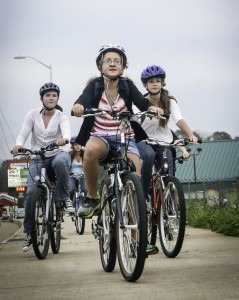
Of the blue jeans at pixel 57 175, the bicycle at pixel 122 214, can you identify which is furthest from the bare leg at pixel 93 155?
the blue jeans at pixel 57 175

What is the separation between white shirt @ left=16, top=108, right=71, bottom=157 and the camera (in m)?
9.56

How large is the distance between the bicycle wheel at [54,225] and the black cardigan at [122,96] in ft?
8.27

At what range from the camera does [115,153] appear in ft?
22.1

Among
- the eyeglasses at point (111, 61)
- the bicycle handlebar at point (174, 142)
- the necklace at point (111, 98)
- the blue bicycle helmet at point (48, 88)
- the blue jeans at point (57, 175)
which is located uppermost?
the blue bicycle helmet at point (48, 88)

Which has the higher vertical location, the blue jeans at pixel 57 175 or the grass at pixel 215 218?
the blue jeans at pixel 57 175

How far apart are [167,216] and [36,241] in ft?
5.21

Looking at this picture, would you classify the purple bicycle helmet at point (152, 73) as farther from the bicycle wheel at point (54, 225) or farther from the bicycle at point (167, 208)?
the bicycle wheel at point (54, 225)

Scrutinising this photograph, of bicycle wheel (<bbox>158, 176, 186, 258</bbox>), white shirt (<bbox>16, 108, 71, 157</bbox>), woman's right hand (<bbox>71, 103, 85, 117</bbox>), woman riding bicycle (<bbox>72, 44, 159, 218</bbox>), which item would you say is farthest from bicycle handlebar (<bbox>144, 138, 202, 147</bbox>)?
woman's right hand (<bbox>71, 103, 85, 117</bbox>)

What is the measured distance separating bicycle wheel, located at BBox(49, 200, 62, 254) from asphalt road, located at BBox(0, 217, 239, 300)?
29 centimetres

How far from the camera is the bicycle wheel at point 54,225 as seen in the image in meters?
9.26

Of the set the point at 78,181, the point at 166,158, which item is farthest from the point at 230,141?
the point at 166,158

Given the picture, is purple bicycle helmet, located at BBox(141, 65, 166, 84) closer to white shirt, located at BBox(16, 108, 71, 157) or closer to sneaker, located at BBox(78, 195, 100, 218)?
white shirt, located at BBox(16, 108, 71, 157)

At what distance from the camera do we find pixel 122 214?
19.9ft

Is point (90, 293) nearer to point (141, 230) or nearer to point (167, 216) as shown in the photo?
point (141, 230)
